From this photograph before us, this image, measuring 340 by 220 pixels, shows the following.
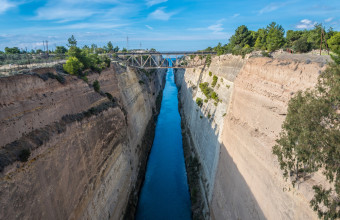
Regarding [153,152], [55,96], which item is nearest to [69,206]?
[55,96]

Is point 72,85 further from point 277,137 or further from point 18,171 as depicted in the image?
point 277,137

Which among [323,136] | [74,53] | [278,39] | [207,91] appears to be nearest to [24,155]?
[323,136]

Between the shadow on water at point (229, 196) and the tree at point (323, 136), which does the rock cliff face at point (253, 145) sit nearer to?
the shadow on water at point (229, 196)

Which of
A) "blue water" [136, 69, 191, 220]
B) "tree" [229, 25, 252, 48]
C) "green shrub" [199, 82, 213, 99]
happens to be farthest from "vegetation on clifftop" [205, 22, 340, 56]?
"blue water" [136, 69, 191, 220]

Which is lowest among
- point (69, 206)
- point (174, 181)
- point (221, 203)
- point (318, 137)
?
point (174, 181)

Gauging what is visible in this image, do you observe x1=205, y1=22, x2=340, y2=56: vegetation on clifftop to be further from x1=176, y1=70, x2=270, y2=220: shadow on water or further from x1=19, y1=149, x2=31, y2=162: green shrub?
x1=19, y1=149, x2=31, y2=162: green shrub

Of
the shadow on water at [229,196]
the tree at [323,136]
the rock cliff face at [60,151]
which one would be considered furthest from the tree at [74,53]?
the tree at [323,136]
